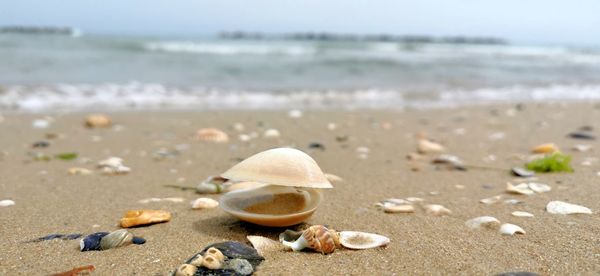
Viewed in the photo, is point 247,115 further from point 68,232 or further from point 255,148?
point 68,232

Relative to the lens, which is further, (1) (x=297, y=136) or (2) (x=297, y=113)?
(2) (x=297, y=113)

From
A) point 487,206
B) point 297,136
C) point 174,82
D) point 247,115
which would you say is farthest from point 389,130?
point 174,82

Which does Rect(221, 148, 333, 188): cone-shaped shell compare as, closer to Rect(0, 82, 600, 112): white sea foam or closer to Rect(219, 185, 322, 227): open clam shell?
Rect(219, 185, 322, 227): open clam shell

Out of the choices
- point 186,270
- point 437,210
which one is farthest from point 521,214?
point 186,270

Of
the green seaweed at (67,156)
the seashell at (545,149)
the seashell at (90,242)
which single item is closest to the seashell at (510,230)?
the seashell at (90,242)

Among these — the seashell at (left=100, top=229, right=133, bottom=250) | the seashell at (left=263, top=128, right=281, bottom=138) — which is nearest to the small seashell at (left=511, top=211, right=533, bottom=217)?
the seashell at (left=100, top=229, right=133, bottom=250)

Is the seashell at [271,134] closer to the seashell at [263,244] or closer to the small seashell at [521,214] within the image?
the small seashell at [521,214]
